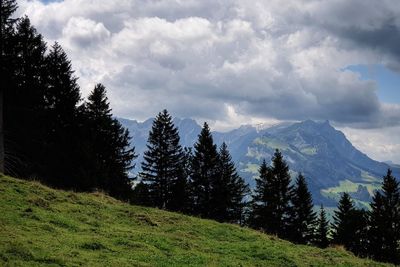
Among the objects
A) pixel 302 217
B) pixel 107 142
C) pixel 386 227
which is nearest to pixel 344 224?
pixel 386 227

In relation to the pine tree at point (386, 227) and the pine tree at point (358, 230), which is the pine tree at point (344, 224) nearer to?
the pine tree at point (358, 230)

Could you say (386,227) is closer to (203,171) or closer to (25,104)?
(203,171)

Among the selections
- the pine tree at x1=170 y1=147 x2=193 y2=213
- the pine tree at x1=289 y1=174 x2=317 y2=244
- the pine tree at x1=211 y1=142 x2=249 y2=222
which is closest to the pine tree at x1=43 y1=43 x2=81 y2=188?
the pine tree at x1=170 y1=147 x2=193 y2=213

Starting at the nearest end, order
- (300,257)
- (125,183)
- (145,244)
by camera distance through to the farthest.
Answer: (145,244) → (300,257) → (125,183)

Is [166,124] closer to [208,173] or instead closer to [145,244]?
[208,173]

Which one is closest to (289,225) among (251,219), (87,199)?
(251,219)

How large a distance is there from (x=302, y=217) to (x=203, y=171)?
61.6 ft

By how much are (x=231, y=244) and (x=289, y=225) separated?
4709 centimetres

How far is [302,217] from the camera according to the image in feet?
234

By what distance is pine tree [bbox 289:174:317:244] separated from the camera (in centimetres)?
7044

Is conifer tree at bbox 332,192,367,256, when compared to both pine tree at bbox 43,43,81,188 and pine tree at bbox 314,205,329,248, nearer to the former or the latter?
pine tree at bbox 314,205,329,248

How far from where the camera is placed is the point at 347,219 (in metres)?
77.6

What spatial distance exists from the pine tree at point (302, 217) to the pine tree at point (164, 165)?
1955 centimetres

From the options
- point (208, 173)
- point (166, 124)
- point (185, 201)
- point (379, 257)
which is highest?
point (166, 124)
